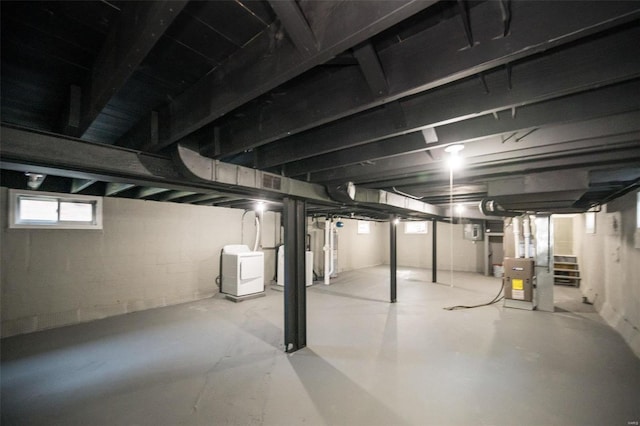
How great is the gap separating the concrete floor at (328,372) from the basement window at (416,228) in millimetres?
5436

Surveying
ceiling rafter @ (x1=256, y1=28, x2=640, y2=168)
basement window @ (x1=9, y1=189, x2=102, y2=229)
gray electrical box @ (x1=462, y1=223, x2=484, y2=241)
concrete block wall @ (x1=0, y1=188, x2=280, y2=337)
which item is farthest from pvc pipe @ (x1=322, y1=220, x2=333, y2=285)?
gray electrical box @ (x1=462, y1=223, x2=484, y2=241)

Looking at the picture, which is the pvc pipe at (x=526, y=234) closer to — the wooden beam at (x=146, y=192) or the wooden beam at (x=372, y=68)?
the wooden beam at (x=372, y=68)

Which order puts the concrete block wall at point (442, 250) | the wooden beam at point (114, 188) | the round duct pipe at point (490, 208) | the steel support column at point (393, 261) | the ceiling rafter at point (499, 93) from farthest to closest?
the concrete block wall at point (442, 250) → the steel support column at point (393, 261) → the round duct pipe at point (490, 208) → the wooden beam at point (114, 188) → the ceiling rafter at point (499, 93)

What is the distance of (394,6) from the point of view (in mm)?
705

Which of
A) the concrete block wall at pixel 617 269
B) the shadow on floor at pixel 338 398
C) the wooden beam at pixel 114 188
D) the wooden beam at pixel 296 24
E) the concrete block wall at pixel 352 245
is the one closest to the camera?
the wooden beam at pixel 296 24

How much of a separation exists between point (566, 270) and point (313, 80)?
796 cm

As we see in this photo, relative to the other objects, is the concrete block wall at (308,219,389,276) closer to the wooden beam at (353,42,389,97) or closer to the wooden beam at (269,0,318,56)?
the wooden beam at (353,42,389,97)

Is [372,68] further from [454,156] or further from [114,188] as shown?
[114,188]

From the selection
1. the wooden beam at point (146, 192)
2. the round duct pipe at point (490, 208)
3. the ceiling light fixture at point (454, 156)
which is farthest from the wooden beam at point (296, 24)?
the round duct pipe at point (490, 208)

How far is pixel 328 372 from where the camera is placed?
2.39 m

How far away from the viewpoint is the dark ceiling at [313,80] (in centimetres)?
83

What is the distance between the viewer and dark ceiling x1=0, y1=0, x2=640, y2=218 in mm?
825

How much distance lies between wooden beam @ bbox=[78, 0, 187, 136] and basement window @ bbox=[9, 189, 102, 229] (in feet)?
10.9

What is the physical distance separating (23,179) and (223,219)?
2836mm
